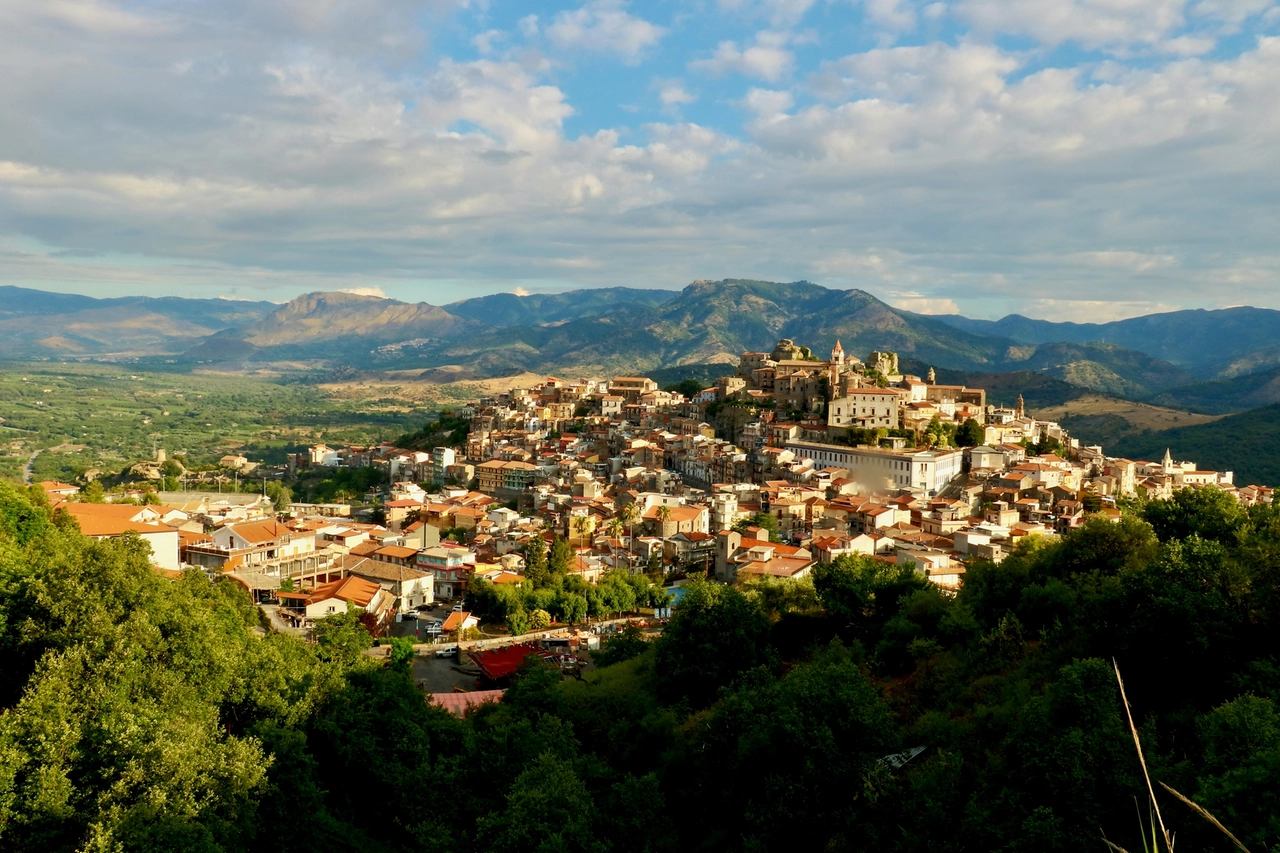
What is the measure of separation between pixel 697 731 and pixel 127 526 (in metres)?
25.3

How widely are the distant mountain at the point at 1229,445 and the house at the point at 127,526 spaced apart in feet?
243

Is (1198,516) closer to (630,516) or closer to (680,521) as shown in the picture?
(680,521)

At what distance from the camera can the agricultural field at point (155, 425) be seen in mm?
105000

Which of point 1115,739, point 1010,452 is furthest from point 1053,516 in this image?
point 1115,739

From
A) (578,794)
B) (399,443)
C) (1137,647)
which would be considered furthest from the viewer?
(399,443)

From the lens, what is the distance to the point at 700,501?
152ft

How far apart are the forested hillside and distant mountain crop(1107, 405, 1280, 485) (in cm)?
6638

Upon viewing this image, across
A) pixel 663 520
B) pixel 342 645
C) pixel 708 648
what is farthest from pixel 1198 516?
pixel 663 520

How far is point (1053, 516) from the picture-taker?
125 feet

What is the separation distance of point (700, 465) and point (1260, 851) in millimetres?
45873

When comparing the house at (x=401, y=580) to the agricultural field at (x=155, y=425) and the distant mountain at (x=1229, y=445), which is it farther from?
the distant mountain at (x=1229, y=445)

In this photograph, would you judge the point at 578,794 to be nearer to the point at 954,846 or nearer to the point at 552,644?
the point at 954,846

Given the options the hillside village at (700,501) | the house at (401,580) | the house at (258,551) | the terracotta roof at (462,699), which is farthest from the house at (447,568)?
the terracotta roof at (462,699)

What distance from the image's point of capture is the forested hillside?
11258 millimetres
